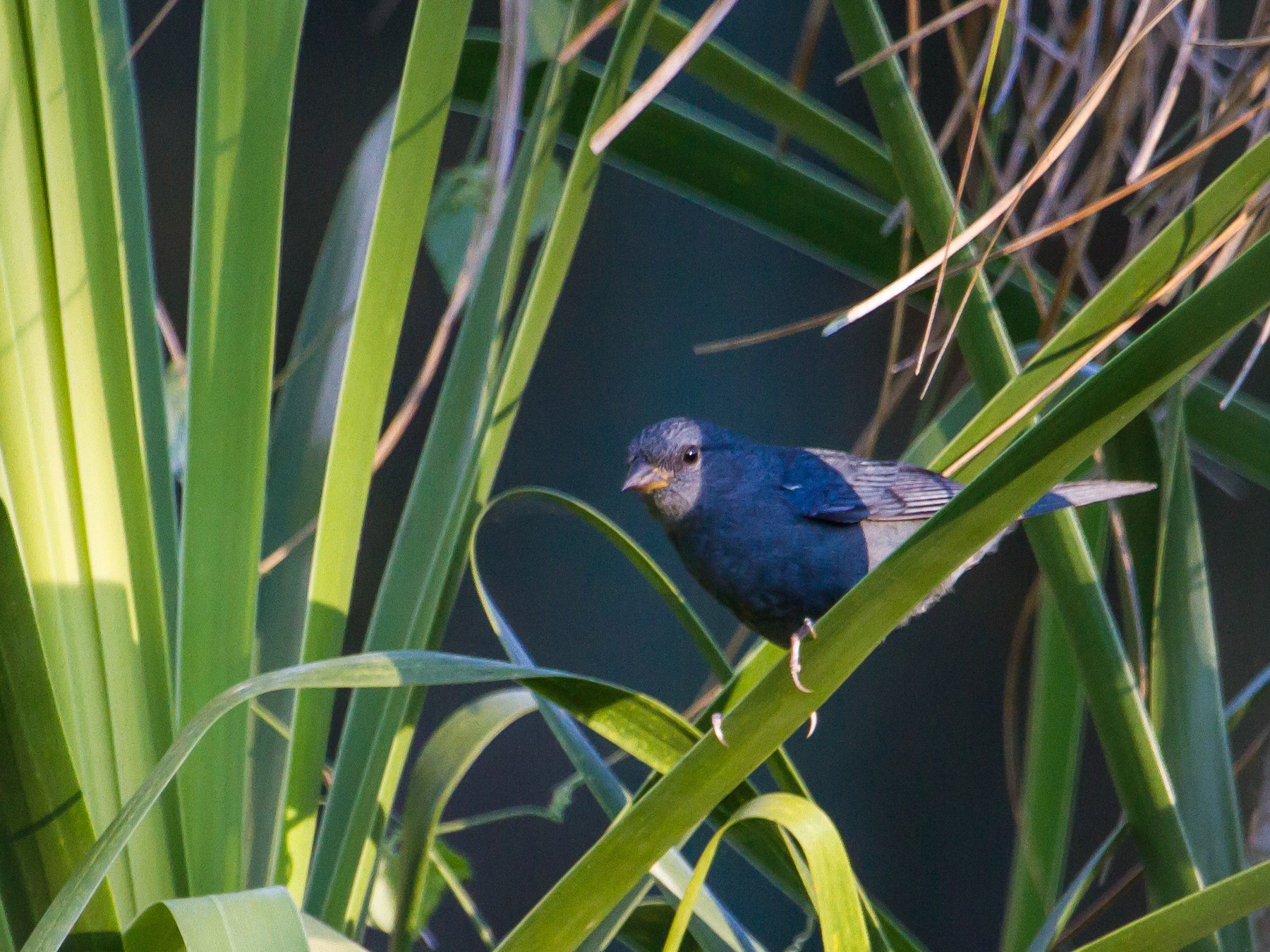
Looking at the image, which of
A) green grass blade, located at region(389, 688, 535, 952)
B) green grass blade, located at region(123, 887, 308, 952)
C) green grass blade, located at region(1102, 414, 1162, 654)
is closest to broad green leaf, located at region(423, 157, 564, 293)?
green grass blade, located at region(389, 688, 535, 952)

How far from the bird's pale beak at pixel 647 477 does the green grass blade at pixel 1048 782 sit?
437 millimetres

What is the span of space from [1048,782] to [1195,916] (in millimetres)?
596

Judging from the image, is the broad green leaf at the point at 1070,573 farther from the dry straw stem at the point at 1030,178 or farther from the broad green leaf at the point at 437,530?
the broad green leaf at the point at 437,530

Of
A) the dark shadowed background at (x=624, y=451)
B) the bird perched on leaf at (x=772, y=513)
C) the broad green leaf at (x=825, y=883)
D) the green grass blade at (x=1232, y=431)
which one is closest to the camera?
the broad green leaf at (x=825, y=883)

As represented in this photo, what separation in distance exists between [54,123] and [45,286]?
0.39 ft

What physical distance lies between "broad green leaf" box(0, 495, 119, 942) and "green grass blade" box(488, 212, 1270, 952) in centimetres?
26

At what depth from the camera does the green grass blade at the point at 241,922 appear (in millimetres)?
520

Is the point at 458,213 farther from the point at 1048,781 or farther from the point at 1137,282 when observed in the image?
the point at 1048,781

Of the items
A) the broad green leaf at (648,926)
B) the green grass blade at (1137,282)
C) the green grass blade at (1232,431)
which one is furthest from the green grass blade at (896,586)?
the green grass blade at (1232,431)

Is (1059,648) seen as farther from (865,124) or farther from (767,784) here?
(865,124)

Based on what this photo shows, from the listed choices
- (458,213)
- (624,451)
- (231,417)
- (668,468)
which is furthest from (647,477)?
(624,451)

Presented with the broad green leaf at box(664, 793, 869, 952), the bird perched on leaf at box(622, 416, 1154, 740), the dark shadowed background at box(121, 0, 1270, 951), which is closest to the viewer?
the broad green leaf at box(664, 793, 869, 952)

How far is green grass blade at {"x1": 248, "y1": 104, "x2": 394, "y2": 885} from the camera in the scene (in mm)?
1063

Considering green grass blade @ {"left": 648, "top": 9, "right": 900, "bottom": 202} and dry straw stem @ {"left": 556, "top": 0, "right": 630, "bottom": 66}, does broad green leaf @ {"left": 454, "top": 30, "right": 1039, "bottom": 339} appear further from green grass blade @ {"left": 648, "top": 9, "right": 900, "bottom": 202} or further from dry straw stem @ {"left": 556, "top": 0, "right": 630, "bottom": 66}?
dry straw stem @ {"left": 556, "top": 0, "right": 630, "bottom": 66}
